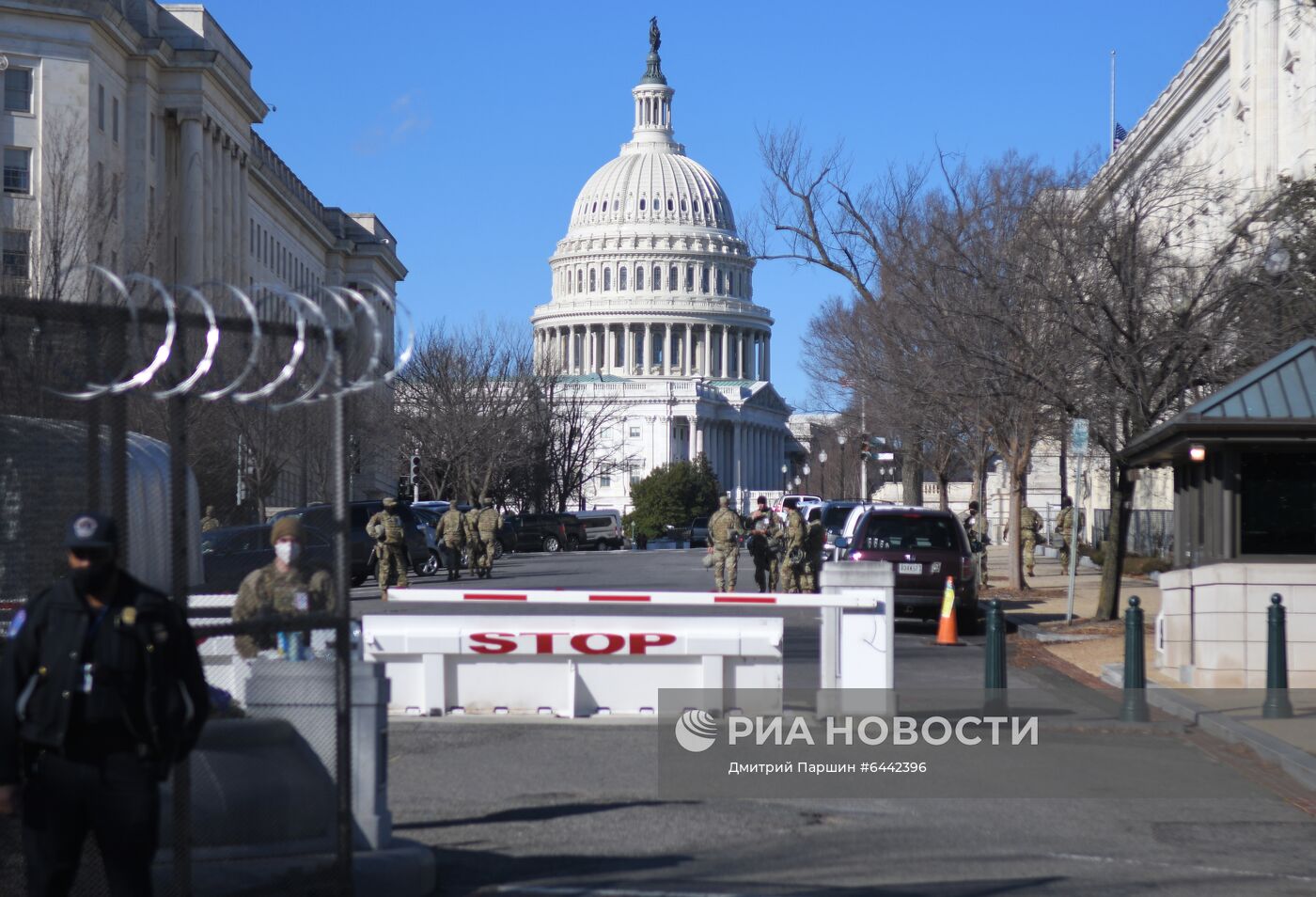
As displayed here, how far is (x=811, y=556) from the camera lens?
103 feet

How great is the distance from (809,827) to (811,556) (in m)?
21.5

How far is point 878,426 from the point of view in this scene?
55.8 meters

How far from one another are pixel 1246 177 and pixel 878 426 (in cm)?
1365

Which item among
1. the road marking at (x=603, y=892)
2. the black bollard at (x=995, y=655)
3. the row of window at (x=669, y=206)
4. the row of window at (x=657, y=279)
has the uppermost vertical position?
the row of window at (x=669, y=206)

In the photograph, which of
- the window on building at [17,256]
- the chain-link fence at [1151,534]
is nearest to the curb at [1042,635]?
the chain-link fence at [1151,534]

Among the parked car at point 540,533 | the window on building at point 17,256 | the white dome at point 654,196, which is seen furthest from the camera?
the white dome at point 654,196

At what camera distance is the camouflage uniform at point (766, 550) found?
3344 cm

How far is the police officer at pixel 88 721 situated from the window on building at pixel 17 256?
95.5 ft

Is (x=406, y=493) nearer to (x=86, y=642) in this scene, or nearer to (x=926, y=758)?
(x=926, y=758)

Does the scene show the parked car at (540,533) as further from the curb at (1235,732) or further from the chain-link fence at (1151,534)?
the curb at (1235,732)

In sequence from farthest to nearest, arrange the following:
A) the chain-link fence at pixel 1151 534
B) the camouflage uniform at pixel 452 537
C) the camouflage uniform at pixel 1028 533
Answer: the chain-link fence at pixel 1151 534 → the camouflage uniform at pixel 1028 533 → the camouflage uniform at pixel 452 537

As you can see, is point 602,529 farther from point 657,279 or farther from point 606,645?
point 657,279

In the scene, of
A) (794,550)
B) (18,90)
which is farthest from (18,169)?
(794,550)

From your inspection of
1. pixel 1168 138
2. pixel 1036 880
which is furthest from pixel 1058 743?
pixel 1168 138
